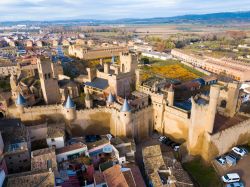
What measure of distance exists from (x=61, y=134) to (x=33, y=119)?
338 inches

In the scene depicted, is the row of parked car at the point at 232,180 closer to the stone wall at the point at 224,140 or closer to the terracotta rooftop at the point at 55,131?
the stone wall at the point at 224,140

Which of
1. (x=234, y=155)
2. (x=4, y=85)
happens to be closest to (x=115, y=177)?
(x=234, y=155)

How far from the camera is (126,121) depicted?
3222 cm

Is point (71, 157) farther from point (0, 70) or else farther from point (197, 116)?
point (0, 70)

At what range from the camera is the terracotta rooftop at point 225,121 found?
3111 centimetres

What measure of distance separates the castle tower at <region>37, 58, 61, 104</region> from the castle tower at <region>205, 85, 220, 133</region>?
24384 millimetres

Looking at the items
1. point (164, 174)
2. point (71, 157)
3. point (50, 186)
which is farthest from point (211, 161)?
point (50, 186)

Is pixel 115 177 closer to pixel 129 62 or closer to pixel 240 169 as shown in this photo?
pixel 240 169

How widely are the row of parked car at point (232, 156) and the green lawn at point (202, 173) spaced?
178 cm

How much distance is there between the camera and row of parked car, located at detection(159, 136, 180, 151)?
33.5m

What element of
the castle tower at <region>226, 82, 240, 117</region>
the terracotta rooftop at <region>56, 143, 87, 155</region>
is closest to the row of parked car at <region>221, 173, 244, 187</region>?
the castle tower at <region>226, 82, 240, 117</region>

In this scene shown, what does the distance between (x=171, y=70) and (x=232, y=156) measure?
51289mm

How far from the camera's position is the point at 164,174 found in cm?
2573

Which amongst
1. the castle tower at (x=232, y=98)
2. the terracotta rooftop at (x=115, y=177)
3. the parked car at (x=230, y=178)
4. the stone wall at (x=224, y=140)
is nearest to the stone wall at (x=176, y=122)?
the stone wall at (x=224, y=140)
